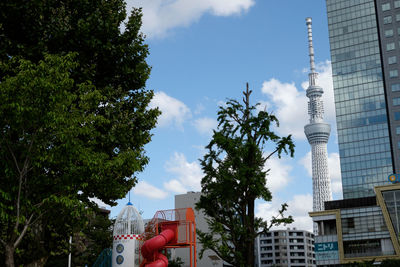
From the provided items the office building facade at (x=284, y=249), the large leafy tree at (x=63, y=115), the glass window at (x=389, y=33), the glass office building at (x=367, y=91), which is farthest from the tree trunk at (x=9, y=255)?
the office building facade at (x=284, y=249)

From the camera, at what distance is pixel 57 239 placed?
81.4 ft

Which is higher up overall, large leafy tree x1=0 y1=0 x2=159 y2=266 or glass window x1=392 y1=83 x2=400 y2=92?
glass window x1=392 y1=83 x2=400 y2=92

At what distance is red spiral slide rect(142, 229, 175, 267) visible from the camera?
1207 inches

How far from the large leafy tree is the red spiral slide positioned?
20.6 feet

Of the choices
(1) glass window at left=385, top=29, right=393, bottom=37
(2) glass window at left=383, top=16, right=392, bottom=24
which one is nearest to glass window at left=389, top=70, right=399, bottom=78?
(1) glass window at left=385, top=29, right=393, bottom=37

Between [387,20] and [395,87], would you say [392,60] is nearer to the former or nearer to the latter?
[395,87]

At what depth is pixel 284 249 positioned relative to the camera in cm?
16412

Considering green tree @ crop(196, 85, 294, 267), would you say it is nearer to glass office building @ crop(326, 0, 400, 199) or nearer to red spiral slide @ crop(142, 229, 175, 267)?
red spiral slide @ crop(142, 229, 175, 267)

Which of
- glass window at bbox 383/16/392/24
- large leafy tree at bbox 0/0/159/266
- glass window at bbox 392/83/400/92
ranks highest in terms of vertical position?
glass window at bbox 383/16/392/24

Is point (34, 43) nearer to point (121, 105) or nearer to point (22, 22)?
point (22, 22)

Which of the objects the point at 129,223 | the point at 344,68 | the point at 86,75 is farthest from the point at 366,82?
the point at 86,75

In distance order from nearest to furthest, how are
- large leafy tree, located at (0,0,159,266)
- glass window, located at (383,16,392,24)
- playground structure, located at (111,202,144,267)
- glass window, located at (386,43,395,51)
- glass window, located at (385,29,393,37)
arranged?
large leafy tree, located at (0,0,159,266) < playground structure, located at (111,202,144,267) < glass window, located at (386,43,395,51) < glass window, located at (385,29,393,37) < glass window, located at (383,16,392,24)

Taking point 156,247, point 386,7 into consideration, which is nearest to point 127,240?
point 156,247

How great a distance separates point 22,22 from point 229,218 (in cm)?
1641
